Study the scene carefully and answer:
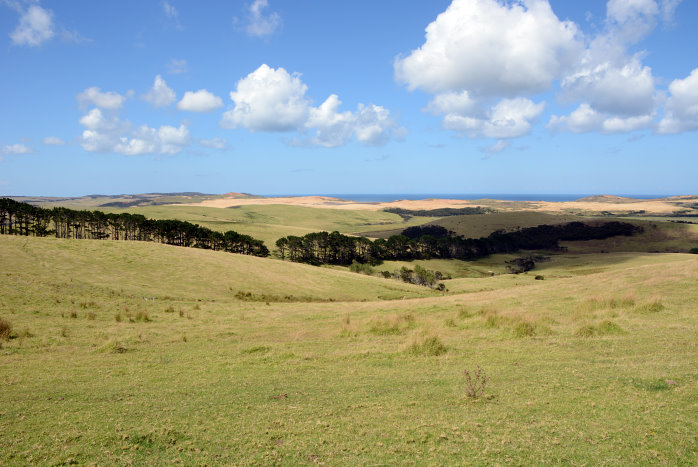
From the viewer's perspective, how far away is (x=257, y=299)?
130ft

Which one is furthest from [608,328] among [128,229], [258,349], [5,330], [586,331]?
[128,229]

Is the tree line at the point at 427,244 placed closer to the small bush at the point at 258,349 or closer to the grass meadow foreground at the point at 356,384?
the grass meadow foreground at the point at 356,384

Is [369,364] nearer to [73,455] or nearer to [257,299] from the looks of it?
[73,455]

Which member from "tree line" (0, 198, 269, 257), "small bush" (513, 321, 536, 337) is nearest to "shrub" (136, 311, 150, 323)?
"small bush" (513, 321, 536, 337)

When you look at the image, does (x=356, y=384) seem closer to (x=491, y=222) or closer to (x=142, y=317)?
(x=142, y=317)

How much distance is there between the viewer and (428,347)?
13562 mm

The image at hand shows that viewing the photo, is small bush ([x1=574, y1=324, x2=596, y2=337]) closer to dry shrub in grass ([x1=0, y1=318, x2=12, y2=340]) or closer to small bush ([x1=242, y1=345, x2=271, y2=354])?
small bush ([x1=242, y1=345, x2=271, y2=354])

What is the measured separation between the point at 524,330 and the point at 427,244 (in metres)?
108

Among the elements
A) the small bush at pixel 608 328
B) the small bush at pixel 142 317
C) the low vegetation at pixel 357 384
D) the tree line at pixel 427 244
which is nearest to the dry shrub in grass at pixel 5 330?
the low vegetation at pixel 357 384

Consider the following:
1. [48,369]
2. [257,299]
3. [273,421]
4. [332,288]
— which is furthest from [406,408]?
[332,288]

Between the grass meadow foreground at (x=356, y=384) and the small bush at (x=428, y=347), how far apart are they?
4 cm

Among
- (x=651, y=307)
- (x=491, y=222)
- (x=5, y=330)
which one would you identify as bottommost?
(x=5, y=330)

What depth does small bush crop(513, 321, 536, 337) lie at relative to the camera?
15.1m

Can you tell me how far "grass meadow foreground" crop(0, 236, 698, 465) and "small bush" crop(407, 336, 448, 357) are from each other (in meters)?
0.04
